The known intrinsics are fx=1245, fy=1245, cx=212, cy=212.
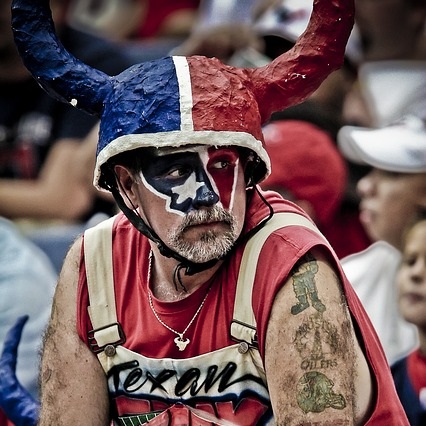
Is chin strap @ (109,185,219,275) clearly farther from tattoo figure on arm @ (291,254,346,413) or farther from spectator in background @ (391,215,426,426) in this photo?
spectator in background @ (391,215,426,426)

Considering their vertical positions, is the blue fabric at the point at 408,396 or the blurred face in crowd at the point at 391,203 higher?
the blurred face in crowd at the point at 391,203

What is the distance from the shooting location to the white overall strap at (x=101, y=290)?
3488 millimetres

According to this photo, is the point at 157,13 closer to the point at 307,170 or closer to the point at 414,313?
the point at 307,170

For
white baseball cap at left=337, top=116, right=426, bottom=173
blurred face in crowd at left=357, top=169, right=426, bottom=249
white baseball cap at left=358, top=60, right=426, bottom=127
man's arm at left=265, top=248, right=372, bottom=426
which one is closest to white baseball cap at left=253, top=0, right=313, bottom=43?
white baseball cap at left=358, top=60, right=426, bottom=127

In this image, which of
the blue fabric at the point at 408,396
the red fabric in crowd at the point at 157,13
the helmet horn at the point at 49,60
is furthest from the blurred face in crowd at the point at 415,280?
the red fabric in crowd at the point at 157,13

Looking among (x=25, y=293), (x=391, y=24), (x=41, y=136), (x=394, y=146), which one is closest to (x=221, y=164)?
(x=25, y=293)

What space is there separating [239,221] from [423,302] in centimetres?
170

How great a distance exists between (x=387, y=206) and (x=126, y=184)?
2208 millimetres

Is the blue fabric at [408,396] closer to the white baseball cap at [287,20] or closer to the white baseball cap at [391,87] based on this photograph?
the white baseball cap at [391,87]

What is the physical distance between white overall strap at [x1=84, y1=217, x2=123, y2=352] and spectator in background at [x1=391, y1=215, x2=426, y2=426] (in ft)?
4.67

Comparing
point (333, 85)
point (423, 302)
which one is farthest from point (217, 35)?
point (423, 302)

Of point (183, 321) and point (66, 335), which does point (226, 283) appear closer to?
point (183, 321)

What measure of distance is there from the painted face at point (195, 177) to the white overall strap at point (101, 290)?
383mm

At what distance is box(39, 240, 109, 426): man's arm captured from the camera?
3.53 metres
